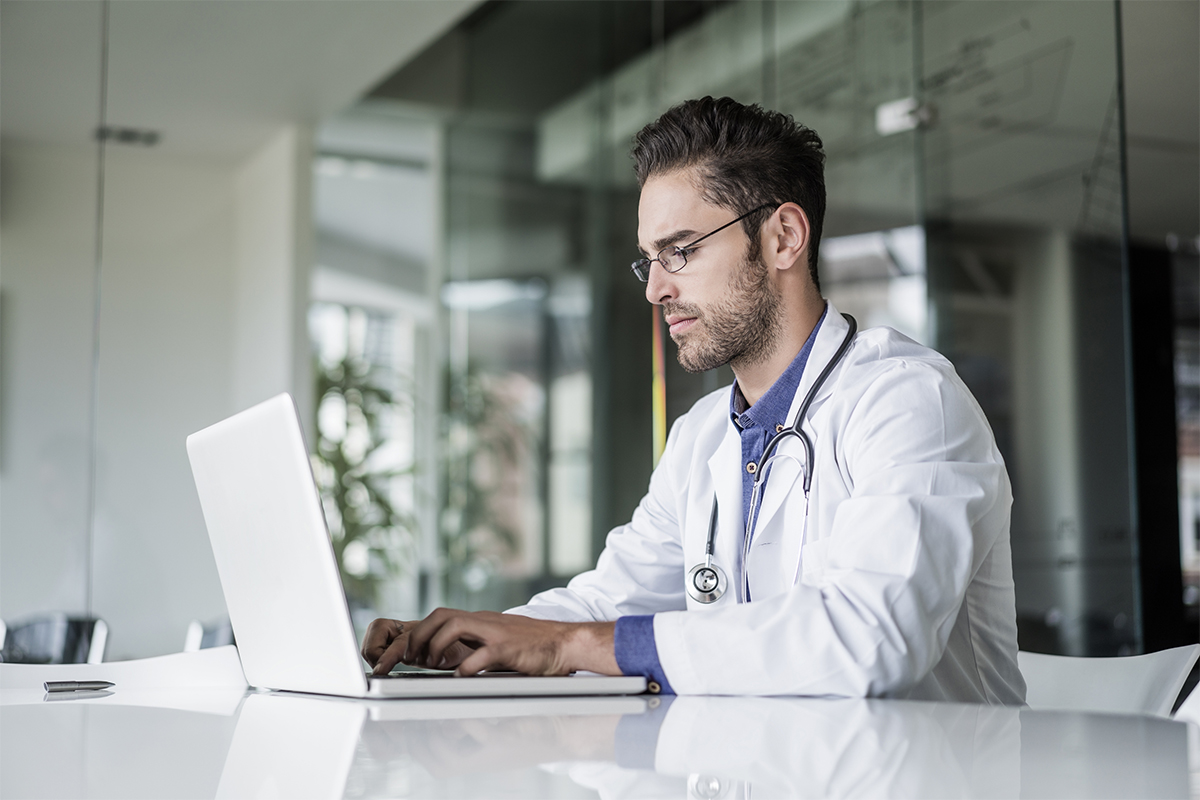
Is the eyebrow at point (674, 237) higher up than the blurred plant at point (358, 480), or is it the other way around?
the eyebrow at point (674, 237)

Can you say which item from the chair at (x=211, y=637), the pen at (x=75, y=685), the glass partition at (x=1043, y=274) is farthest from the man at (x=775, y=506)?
the chair at (x=211, y=637)

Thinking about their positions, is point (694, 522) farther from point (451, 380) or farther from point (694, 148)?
point (451, 380)

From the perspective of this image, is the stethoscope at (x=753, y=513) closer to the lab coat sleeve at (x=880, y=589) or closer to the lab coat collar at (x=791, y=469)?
the lab coat collar at (x=791, y=469)

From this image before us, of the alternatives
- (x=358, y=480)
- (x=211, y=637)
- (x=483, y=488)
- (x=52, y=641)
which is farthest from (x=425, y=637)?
(x=358, y=480)

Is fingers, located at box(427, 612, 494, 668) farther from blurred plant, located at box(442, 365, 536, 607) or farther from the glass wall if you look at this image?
blurred plant, located at box(442, 365, 536, 607)

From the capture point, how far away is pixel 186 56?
4262mm

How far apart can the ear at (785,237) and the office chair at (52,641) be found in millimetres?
2639

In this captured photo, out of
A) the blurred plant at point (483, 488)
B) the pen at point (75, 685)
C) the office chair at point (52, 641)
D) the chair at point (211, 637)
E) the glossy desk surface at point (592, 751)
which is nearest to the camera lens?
the glossy desk surface at point (592, 751)

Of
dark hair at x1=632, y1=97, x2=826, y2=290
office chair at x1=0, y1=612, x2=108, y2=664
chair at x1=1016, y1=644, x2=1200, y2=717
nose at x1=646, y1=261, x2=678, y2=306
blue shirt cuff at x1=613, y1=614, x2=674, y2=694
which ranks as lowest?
office chair at x1=0, y1=612, x2=108, y2=664

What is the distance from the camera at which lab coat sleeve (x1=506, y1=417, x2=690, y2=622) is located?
6.09ft

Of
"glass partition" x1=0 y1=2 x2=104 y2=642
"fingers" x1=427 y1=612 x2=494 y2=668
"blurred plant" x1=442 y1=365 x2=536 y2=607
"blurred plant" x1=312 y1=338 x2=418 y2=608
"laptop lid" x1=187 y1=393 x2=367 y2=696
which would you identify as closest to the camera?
"laptop lid" x1=187 y1=393 x2=367 y2=696

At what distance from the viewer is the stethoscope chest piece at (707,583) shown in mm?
1682

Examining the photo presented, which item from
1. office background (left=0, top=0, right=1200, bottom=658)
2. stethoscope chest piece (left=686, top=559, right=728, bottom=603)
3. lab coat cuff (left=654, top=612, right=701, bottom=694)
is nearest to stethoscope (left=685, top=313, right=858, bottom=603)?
stethoscope chest piece (left=686, top=559, right=728, bottom=603)

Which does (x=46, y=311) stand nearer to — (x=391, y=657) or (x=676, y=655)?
(x=391, y=657)
